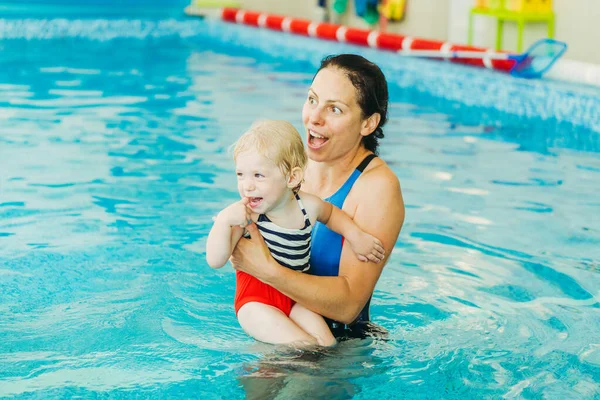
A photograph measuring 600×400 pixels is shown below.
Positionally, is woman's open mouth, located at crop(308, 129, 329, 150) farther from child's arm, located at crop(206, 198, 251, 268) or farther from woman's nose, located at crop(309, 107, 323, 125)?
child's arm, located at crop(206, 198, 251, 268)

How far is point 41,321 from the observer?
3.58 metres

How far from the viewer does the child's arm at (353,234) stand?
2.76m

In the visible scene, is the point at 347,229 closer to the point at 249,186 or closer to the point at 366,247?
the point at 366,247

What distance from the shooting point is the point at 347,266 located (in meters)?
2.85

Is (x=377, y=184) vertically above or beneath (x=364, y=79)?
beneath

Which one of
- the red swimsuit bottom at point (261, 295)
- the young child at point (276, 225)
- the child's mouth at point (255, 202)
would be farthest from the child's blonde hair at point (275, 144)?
the red swimsuit bottom at point (261, 295)

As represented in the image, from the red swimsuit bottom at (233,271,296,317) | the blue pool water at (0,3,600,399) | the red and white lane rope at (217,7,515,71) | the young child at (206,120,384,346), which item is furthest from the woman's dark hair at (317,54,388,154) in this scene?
the red and white lane rope at (217,7,515,71)

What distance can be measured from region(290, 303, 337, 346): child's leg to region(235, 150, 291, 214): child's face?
1.18 ft

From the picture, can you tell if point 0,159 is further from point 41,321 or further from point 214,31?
point 214,31

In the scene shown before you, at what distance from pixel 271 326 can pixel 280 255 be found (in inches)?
8.9

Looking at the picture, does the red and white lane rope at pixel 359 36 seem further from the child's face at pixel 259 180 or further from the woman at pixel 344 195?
the child's face at pixel 259 180

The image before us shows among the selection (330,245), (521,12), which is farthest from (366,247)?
(521,12)

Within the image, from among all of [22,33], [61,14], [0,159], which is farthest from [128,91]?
[61,14]

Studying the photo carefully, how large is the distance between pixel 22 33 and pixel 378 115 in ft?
42.4
